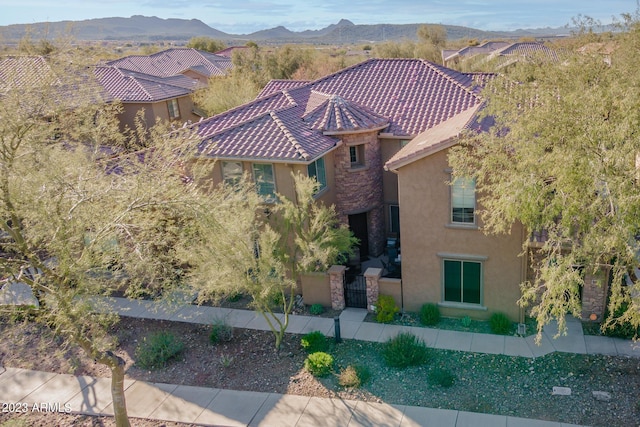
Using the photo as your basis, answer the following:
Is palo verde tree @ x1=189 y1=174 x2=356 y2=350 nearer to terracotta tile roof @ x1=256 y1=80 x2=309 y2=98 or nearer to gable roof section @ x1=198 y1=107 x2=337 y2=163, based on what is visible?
gable roof section @ x1=198 y1=107 x2=337 y2=163

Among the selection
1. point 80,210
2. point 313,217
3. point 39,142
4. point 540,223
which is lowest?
point 313,217

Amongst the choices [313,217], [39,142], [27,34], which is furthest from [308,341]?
[27,34]

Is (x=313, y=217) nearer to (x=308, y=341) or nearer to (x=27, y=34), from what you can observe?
(x=308, y=341)

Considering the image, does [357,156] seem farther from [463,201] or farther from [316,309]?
[316,309]

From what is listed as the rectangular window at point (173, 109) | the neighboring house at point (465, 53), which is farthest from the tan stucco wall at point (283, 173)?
the neighboring house at point (465, 53)

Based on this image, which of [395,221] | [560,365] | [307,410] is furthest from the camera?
[395,221]

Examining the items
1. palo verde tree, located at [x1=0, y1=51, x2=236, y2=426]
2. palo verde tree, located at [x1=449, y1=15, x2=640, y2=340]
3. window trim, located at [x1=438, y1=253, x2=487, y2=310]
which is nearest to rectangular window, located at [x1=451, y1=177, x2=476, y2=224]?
window trim, located at [x1=438, y1=253, x2=487, y2=310]
